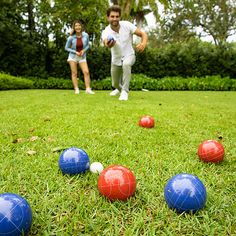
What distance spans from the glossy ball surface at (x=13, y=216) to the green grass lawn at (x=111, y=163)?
0.16 metres

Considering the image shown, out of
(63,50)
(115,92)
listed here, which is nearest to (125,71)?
(115,92)

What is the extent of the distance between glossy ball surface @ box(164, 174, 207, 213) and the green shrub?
9.96 m

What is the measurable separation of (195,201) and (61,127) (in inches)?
92.1

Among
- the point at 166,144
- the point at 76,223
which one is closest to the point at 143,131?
the point at 166,144

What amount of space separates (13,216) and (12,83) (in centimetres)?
1043

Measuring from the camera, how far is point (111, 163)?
2.39 m

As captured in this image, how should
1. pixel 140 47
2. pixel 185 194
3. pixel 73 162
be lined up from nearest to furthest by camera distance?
pixel 185 194 < pixel 73 162 < pixel 140 47

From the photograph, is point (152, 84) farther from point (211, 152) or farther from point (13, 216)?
point (13, 216)

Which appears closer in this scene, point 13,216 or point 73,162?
point 13,216

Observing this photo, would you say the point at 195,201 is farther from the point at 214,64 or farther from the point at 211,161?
the point at 214,64

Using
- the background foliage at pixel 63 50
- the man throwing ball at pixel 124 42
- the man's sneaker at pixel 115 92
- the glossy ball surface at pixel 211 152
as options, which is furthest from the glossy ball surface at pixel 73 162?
the background foliage at pixel 63 50

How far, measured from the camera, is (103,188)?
1.74 m

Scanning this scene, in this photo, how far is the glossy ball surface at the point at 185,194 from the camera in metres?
1.59

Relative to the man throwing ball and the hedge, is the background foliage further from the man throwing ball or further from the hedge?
the man throwing ball
